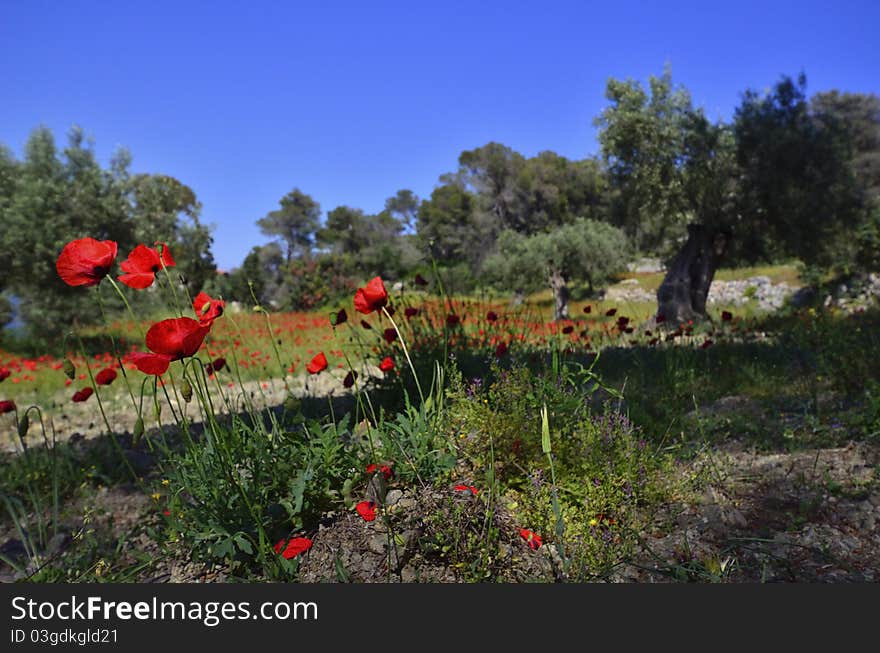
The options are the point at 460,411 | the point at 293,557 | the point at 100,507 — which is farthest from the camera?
the point at 100,507

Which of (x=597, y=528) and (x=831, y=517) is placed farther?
(x=831, y=517)

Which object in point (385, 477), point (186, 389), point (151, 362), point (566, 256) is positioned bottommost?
point (385, 477)

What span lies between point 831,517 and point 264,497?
2.51 meters

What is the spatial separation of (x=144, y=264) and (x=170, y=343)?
72 centimetres

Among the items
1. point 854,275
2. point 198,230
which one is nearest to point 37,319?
point 198,230

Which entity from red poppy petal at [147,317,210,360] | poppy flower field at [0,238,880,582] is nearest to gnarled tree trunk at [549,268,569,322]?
poppy flower field at [0,238,880,582]

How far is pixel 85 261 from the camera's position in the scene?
2.11 metres

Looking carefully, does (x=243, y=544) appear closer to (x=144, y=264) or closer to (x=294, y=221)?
(x=144, y=264)

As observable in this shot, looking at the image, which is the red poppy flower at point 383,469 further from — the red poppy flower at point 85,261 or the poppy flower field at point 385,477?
the red poppy flower at point 85,261

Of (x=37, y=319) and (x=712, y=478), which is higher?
(x=37, y=319)

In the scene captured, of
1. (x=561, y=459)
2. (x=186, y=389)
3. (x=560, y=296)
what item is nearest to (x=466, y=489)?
(x=561, y=459)

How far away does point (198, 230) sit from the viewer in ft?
81.0

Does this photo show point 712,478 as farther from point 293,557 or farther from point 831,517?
point 293,557

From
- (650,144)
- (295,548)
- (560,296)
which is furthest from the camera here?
(560,296)
